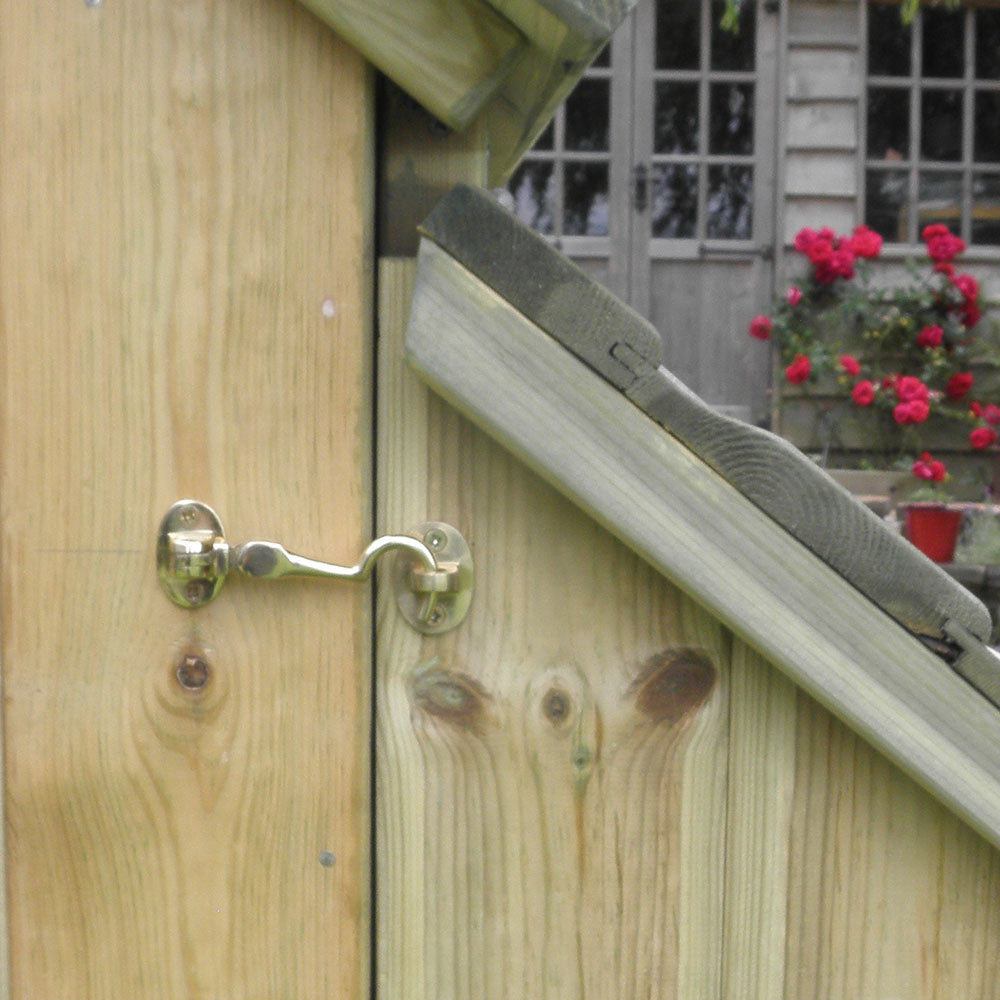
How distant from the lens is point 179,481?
77cm

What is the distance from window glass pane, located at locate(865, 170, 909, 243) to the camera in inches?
268

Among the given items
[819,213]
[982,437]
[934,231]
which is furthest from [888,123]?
[982,437]

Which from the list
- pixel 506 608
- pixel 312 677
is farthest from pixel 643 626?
pixel 312 677

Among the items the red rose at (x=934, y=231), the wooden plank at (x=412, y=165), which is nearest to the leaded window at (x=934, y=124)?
the red rose at (x=934, y=231)

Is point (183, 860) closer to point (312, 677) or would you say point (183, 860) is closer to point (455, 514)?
point (312, 677)

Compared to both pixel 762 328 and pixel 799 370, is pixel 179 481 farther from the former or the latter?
pixel 762 328

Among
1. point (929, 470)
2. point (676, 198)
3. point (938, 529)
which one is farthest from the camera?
point (676, 198)

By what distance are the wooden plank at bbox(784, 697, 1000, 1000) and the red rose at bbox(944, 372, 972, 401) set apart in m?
6.02

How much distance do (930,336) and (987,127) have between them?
4.64ft

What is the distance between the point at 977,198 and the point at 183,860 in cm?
699

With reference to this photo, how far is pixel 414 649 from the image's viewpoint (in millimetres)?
817

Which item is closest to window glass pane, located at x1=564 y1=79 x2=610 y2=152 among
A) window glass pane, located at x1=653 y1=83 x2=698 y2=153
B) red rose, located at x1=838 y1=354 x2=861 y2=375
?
window glass pane, located at x1=653 y1=83 x2=698 y2=153

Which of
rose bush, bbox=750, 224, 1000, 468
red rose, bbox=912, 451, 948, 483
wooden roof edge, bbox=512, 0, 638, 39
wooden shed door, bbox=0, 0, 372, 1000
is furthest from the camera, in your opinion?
rose bush, bbox=750, 224, 1000, 468

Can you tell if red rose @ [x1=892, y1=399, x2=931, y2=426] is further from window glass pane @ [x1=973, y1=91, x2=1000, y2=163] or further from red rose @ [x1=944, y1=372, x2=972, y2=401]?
window glass pane @ [x1=973, y1=91, x2=1000, y2=163]
